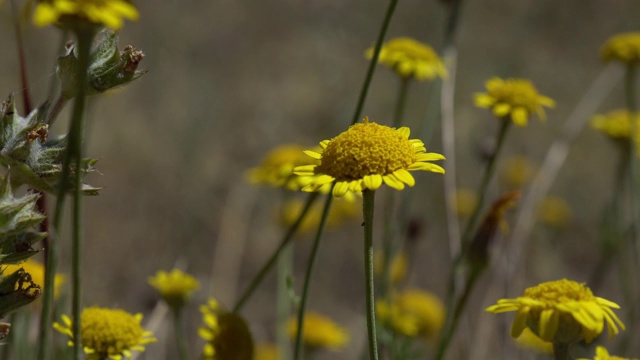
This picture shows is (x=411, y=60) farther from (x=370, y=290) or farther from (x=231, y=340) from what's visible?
(x=370, y=290)

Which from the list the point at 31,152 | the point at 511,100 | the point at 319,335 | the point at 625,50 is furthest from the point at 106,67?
the point at 625,50

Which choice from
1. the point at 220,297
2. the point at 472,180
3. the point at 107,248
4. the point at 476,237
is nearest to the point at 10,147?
the point at 476,237

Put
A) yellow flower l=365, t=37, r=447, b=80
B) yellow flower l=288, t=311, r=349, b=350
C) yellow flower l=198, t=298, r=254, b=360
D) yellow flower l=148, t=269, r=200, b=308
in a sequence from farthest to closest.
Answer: yellow flower l=288, t=311, r=349, b=350 → yellow flower l=365, t=37, r=447, b=80 → yellow flower l=148, t=269, r=200, b=308 → yellow flower l=198, t=298, r=254, b=360

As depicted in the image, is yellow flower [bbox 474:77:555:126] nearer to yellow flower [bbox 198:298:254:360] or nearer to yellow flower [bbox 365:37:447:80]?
yellow flower [bbox 365:37:447:80]

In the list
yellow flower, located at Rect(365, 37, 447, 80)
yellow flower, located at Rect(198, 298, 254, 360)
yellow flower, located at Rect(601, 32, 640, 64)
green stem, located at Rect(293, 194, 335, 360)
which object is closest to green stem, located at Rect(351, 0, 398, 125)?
green stem, located at Rect(293, 194, 335, 360)

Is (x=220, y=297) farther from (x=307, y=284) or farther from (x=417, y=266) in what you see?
(x=417, y=266)

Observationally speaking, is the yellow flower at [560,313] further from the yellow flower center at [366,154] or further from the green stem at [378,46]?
the green stem at [378,46]
